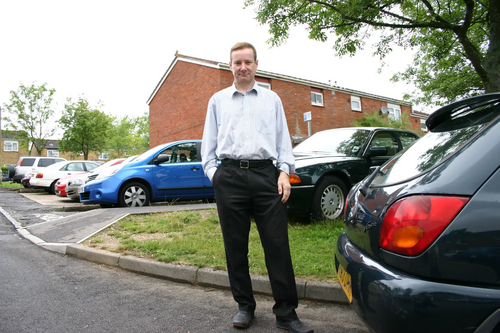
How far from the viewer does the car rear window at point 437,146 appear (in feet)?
5.82

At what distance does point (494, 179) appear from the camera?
1.48m

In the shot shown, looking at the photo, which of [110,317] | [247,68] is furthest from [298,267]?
[247,68]

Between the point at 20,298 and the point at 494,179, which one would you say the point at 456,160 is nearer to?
the point at 494,179

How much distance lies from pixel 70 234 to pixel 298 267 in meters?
3.95

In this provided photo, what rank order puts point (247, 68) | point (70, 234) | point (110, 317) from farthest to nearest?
point (70, 234), point (110, 317), point (247, 68)

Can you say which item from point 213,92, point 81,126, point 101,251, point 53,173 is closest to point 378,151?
point 101,251

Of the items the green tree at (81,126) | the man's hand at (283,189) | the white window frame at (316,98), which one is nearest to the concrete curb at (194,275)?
the man's hand at (283,189)

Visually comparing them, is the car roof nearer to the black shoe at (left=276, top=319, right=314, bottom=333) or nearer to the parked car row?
the black shoe at (left=276, top=319, right=314, bottom=333)

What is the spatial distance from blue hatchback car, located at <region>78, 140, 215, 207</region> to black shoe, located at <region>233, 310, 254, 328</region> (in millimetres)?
6228

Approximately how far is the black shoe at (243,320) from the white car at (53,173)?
48.5 feet

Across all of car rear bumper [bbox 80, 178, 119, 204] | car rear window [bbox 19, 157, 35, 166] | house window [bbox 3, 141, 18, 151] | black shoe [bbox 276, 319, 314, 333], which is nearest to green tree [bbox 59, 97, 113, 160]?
car rear window [bbox 19, 157, 35, 166]

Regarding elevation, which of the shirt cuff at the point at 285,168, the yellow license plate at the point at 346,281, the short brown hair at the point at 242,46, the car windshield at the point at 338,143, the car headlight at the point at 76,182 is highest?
the short brown hair at the point at 242,46

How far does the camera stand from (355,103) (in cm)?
2530

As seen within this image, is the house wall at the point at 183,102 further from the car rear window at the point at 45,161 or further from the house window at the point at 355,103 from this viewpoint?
the house window at the point at 355,103
